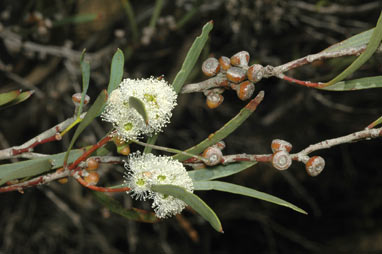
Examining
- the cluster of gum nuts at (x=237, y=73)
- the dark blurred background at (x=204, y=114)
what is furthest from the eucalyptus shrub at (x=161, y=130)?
the dark blurred background at (x=204, y=114)

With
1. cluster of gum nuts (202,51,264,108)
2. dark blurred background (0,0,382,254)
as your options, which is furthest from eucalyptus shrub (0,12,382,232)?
dark blurred background (0,0,382,254)

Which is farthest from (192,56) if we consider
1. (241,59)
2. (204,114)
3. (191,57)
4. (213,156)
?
(204,114)

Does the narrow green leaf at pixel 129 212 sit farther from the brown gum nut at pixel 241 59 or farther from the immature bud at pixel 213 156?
the brown gum nut at pixel 241 59

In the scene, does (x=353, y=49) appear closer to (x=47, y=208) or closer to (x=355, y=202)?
(x=47, y=208)

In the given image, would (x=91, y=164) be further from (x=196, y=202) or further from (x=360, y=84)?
(x=360, y=84)

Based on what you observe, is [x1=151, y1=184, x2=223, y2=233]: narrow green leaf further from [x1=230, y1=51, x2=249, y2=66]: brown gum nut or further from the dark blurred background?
the dark blurred background
